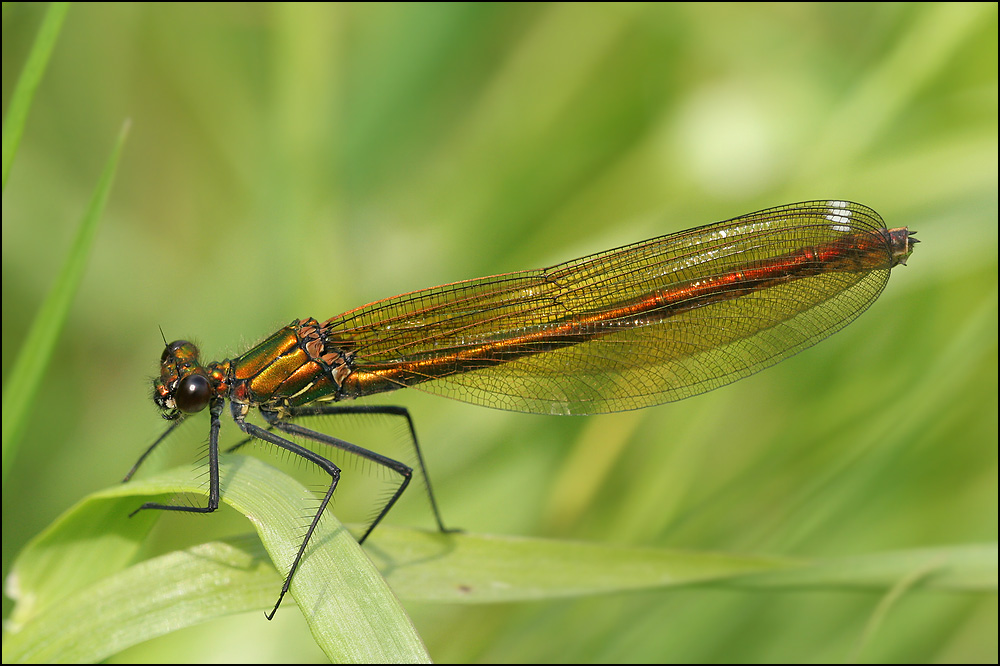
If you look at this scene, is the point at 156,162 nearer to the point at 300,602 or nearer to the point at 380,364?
the point at 380,364

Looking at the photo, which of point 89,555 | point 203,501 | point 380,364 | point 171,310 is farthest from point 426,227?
point 89,555

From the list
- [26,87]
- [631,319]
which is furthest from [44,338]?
[631,319]

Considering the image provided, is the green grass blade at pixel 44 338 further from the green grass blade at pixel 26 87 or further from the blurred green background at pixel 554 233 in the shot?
the blurred green background at pixel 554 233

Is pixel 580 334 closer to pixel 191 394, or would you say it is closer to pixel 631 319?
pixel 631 319

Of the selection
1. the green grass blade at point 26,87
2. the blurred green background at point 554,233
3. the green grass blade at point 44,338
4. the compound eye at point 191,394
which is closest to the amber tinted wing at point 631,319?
the blurred green background at point 554,233

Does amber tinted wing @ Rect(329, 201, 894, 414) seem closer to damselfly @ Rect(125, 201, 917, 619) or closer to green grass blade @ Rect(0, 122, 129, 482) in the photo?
damselfly @ Rect(125, 201, 917, 619)
